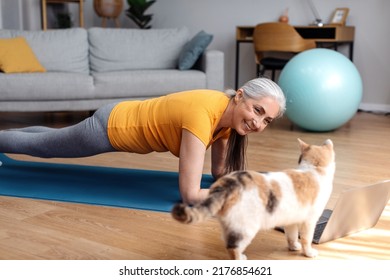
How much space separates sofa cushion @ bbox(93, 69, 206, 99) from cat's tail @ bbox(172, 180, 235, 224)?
292 centimetres

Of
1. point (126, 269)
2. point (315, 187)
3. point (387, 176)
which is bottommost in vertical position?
point (387, 176)

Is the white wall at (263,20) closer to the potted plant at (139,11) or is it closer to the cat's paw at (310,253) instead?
the potted plant at (139,11)

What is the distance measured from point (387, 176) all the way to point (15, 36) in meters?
3.31

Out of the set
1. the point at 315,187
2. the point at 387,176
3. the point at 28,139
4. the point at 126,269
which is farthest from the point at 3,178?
the point at 387,176

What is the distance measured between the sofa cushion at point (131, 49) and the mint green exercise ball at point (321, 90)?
136 centimetres

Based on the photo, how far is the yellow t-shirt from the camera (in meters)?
1.90

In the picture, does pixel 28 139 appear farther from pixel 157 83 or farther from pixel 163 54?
pixel 163 54

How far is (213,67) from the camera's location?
4418 mm

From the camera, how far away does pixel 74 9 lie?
655cm

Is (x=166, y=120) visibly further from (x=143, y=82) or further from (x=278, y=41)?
(x=278, y=41)

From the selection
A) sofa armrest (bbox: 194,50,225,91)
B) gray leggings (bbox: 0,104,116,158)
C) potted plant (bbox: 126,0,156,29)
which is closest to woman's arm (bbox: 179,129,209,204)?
gray leggings (bbox: 0,104,116,158)

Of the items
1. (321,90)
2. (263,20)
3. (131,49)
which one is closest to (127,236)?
(321,90)

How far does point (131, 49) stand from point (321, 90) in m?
1.92

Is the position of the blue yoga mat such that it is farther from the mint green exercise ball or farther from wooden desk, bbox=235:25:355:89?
wooden desk, bbox=235:25:355:89
